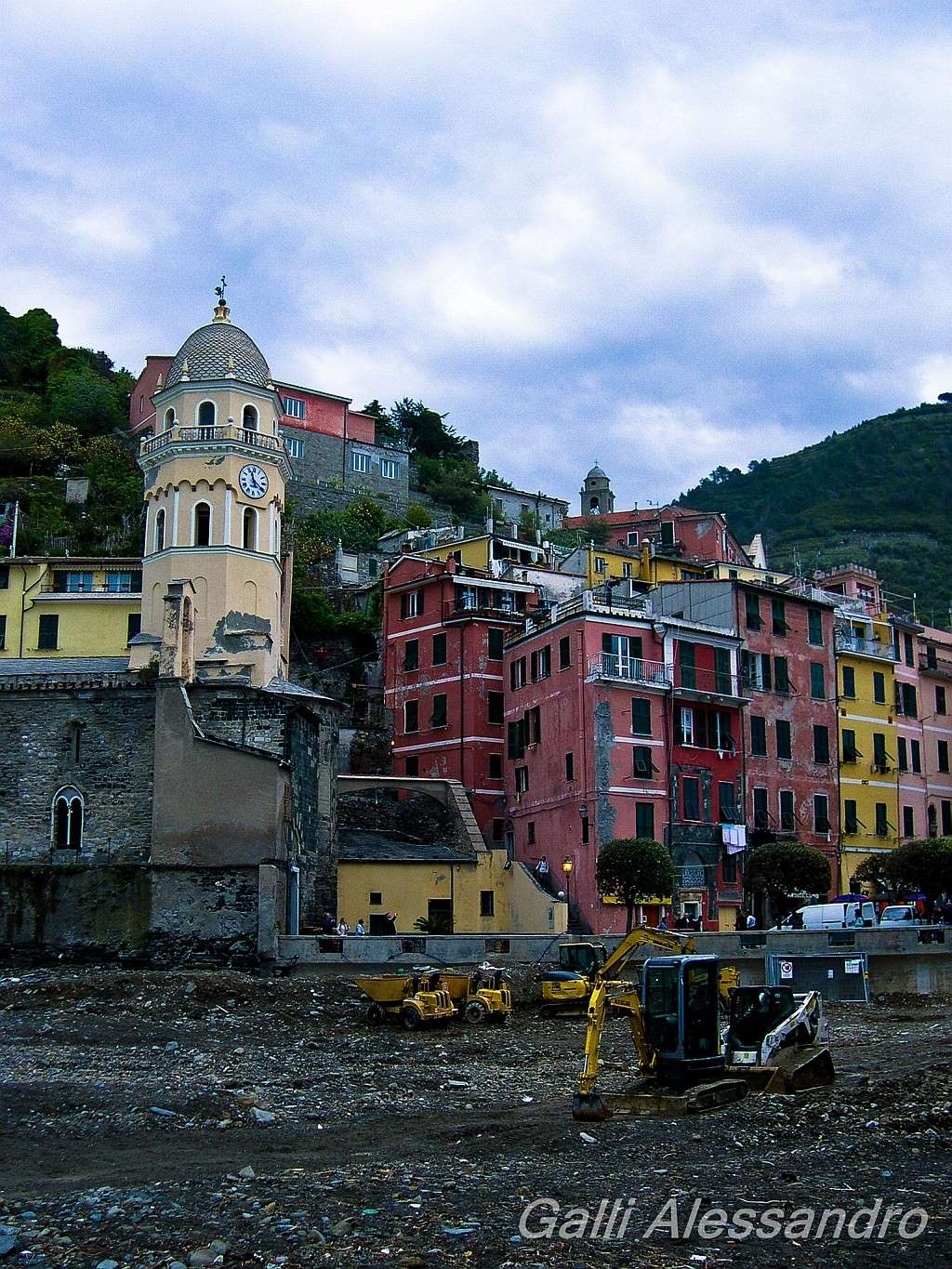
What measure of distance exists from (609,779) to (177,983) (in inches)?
785

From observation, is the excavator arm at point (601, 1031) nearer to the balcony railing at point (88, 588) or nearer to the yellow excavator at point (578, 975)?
the yellow excavator at point (578, 975)

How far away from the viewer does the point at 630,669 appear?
54.7 meters

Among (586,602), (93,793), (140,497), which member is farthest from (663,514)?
(93,793)

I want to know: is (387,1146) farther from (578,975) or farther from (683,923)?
(683,923)

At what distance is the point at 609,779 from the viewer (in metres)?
52.9

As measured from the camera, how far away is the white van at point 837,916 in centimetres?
4853

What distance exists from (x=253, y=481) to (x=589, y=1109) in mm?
30323

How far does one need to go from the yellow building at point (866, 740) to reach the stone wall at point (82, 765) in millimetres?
31429

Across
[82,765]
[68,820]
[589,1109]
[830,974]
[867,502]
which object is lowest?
[589,1109]

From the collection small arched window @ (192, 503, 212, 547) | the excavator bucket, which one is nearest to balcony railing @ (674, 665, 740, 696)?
small arched window @ (192, 503, 212, 547)

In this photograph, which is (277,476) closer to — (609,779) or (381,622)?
(609,779)

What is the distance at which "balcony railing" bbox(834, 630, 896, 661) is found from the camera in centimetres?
6481

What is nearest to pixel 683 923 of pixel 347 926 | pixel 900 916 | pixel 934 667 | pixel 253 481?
pixel 900 916

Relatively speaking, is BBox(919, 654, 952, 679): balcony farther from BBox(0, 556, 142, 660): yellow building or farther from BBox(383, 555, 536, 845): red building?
BBox(0, 556, 142, 660): yellow building
